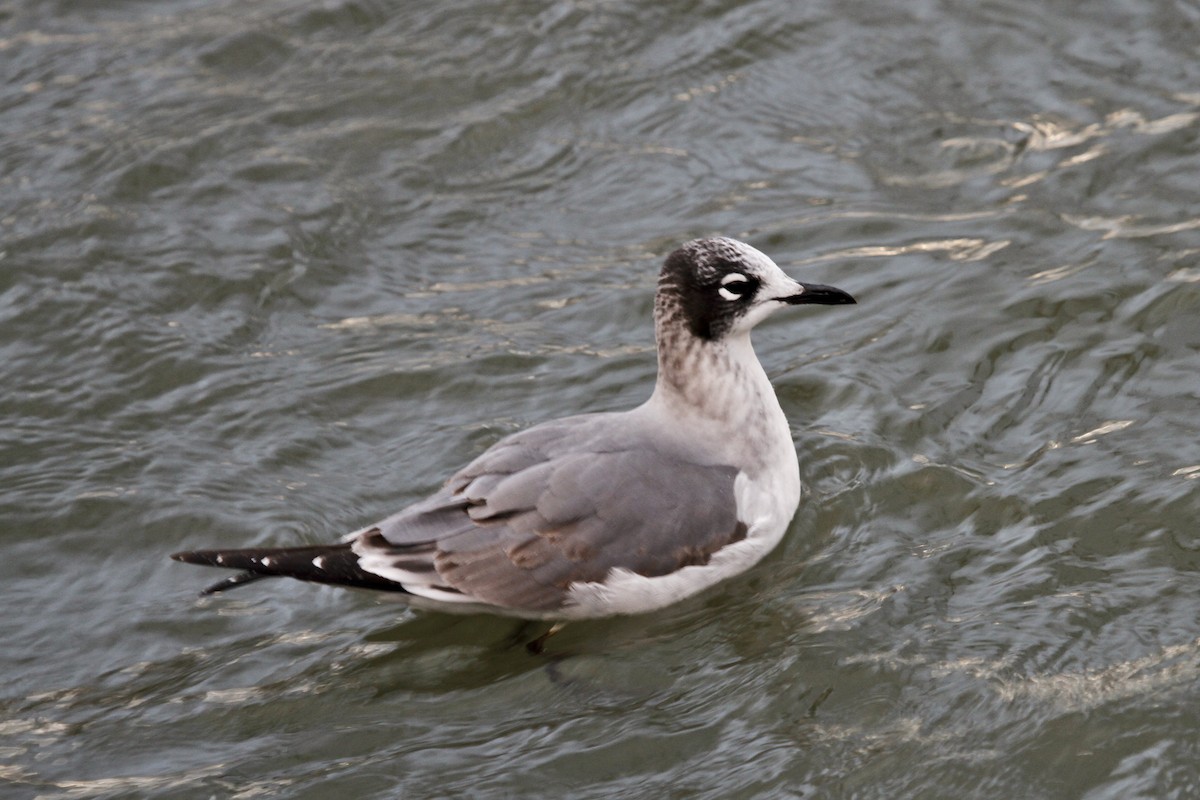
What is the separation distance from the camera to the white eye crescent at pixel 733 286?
657cm

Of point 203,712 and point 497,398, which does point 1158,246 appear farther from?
point 203,712

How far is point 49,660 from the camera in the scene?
20.9ft

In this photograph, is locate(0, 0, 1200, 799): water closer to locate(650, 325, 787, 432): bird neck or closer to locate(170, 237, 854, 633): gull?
locate(170, 237, 854, 633): gull

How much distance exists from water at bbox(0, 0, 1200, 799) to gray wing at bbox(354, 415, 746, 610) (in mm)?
315

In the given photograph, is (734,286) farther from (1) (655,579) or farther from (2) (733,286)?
(1) (655,579)

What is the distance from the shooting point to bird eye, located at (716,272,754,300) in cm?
657

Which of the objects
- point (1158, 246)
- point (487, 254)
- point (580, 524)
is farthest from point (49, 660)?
point (1158, 246)

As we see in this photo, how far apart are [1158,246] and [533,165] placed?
384 cm

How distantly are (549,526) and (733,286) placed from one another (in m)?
1.34

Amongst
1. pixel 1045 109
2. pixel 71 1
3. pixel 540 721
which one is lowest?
pixel 540 721

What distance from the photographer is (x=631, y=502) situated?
20.6 ft

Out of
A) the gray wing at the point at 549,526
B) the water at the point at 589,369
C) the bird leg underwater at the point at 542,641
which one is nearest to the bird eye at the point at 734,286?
the gray wing at the point at 549,526

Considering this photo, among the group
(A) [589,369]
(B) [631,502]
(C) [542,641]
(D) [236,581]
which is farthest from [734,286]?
(D) [236,581]

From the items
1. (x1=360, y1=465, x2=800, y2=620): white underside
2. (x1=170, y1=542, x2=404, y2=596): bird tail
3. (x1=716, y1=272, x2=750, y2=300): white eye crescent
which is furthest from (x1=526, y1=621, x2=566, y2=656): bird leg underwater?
(x1=716, y1=272, x2=750, y2=300): white eye crescent
